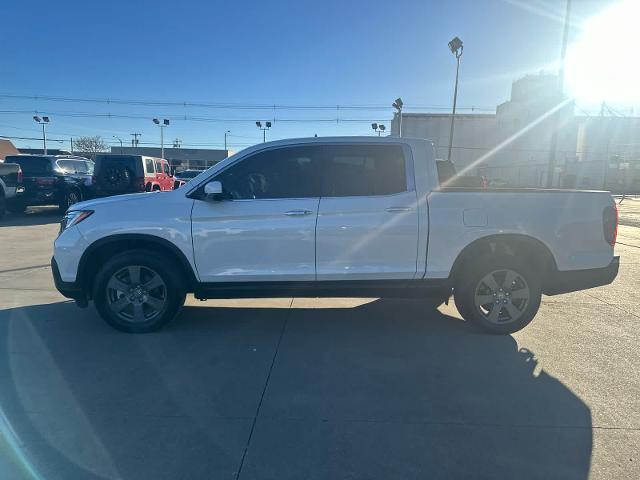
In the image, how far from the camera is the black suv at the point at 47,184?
13836 mm

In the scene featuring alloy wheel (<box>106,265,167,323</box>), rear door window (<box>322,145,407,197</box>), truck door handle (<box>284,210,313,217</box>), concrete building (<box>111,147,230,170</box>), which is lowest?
alloy wheel (<box>106,265,167,323</box>)

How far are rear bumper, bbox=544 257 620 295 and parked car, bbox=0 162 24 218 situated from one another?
1524 centimetres

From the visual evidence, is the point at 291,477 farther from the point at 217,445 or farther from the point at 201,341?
the point at 201,341

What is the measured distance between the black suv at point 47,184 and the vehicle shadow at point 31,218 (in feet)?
1.17

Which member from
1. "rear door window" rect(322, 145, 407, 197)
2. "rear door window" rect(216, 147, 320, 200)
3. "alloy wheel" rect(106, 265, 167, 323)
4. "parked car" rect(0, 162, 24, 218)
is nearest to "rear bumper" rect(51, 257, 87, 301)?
"alloy wheel" rect(106, 265, 167, 323)

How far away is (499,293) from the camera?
4.25 meters

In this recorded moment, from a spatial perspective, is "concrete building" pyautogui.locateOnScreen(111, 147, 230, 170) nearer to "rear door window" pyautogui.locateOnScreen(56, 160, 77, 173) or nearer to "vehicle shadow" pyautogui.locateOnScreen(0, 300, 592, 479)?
"rear door window" pyautogui.locateOnScreen(56, 160, 77, 173)

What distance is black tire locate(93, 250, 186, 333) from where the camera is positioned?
414 cm

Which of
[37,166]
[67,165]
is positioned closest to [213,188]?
[37,166]

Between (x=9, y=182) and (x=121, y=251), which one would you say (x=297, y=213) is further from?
(x=9, y=182)

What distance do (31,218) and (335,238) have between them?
13.8 meters

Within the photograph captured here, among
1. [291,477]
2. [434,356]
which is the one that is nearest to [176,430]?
[291,477]

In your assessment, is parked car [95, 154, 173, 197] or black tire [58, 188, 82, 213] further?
black tire [58, 188, 82, 213]

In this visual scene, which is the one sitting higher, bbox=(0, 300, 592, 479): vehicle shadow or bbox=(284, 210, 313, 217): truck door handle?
bbox=(284, 210, 313, 217): truck door handle
